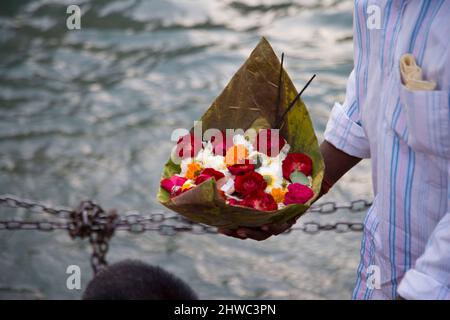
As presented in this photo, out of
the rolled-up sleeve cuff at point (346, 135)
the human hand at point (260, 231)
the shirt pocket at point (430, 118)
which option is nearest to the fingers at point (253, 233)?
the human hand at point (260, 231)

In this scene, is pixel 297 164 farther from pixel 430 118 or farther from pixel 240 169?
pixel 430 118

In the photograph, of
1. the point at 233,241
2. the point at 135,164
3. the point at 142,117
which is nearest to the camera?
the point at 233,241

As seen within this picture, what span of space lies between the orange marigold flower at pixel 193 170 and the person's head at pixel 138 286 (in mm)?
295

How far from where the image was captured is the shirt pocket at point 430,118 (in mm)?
1733

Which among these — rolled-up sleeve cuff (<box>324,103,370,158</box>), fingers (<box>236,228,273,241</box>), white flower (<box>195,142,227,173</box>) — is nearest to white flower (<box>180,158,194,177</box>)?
white flower (<box>195,142,227,173</box>)

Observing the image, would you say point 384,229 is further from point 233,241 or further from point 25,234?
point 25,234

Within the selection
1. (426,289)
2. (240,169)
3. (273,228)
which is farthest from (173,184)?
(426,289)

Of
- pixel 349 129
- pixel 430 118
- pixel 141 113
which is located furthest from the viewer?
pixel 141 113

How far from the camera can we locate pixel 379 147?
1978mm

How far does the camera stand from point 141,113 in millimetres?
5352

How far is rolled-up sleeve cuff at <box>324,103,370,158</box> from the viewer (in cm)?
225

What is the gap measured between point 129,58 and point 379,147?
4177 millimetres

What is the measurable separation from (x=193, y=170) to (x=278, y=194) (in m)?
0.24
